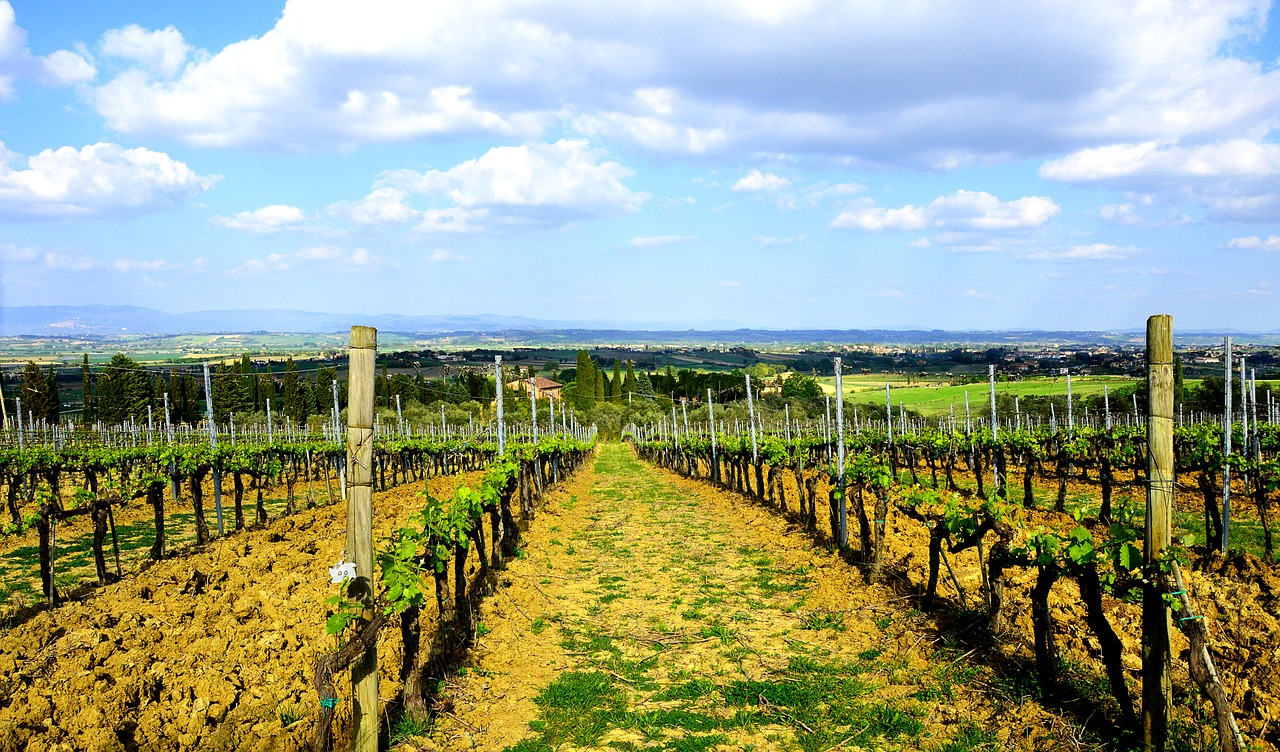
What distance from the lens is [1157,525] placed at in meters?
5.04

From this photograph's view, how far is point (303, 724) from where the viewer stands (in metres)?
5.62

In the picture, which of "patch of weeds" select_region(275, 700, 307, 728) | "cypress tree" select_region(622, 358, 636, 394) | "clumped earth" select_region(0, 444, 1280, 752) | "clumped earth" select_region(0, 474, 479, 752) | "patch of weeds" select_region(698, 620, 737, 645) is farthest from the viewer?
"cypress tree" select_region(622, 358, 636, 394)

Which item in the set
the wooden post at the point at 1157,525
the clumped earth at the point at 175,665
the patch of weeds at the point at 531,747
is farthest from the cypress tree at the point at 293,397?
the wooden post at the point at 1157,525

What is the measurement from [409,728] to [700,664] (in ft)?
9.50

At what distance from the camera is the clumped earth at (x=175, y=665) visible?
17.9ft

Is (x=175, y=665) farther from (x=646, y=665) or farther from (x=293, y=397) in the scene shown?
(x=293, y=397)

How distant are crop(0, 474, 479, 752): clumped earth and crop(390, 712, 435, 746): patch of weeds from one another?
1.34ft

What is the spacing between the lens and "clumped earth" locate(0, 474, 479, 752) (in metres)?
5.46

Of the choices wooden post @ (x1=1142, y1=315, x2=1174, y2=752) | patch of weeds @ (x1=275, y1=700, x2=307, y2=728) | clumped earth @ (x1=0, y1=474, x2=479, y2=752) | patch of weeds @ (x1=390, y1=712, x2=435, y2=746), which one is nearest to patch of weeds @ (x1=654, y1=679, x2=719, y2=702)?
patch of weeds @ (x1=390, y1=712, x2=435, y2=746)

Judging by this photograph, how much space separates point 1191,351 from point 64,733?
12067 millimetres

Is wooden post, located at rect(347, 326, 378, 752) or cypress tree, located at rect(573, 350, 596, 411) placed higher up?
wooden post, located at rect(347, 326, 378, 752)

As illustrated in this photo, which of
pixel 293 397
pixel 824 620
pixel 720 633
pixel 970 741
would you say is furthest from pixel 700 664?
pixel 293 397

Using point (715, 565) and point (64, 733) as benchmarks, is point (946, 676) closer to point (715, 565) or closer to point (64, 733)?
point (715, 565)

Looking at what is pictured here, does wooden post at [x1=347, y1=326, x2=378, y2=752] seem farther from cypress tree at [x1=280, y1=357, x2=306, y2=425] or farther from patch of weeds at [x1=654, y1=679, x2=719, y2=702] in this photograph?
cypress tree at [x1=280, y1=357, x2=306, y2=425]
